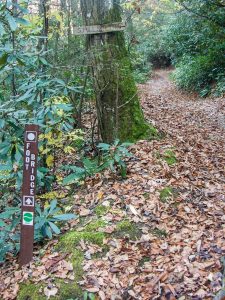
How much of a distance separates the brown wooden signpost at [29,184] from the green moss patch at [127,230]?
2.84 feet

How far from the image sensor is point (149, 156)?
470 cm

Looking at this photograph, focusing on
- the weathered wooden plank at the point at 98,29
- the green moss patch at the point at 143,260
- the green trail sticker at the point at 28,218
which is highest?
the weathered wooden plank at the point at 98,29

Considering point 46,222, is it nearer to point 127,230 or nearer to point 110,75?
point 127,230

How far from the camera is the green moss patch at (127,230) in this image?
345 cm

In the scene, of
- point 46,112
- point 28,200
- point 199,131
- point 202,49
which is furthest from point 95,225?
point 202,49

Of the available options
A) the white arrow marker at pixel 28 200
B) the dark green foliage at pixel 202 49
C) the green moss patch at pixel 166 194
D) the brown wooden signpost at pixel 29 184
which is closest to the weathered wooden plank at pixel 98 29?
the brown wooden signpost at pixel 29 184

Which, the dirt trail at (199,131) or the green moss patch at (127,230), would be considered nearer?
the green moss patch at (127,230)

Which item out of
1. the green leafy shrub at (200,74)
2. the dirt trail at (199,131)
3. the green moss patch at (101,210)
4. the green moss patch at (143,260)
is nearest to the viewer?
the green moss patch at (143,260)

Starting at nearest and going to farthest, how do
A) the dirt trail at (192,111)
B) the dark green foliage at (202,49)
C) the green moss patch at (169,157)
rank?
the green moss patch at (169,157), the dirt trail at (192,111), the dark green foliage at (202,49)

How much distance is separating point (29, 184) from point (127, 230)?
3.60 feet

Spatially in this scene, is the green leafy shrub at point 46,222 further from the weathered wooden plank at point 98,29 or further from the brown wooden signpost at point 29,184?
the weathered wooden plank at point 98,29

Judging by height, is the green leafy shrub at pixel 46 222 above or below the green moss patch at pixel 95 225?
above

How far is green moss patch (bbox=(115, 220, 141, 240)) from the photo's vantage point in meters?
3.45

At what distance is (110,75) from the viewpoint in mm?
4824
